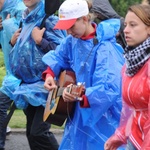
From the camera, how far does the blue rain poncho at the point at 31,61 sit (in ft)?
16.9

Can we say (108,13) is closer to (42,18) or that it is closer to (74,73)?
(42,18)

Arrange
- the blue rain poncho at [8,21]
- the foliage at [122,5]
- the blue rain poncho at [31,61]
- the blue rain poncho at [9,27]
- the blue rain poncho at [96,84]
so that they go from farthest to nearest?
the foliage at [122,5] → the blue rain poncho at [8,21] → the blue rain poncho at [9,27] → the blue rain poncho at [31,61] → the blue rain poncho at [96,84]

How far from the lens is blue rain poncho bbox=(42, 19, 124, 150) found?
4.05 m

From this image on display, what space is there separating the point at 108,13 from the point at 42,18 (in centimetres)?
76

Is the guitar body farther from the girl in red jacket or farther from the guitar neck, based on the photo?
the girl in red jacket

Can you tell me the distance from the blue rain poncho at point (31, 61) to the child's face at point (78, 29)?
3.06ft

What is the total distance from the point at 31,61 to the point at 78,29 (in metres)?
1.03

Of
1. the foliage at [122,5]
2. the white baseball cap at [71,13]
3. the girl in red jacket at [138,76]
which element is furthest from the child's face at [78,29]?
the foliage at [122,5]

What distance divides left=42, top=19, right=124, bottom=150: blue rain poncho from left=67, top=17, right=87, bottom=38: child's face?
0.10 m

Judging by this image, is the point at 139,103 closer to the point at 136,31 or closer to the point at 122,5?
the point at 136,31

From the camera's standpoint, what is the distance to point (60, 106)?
4441 mm

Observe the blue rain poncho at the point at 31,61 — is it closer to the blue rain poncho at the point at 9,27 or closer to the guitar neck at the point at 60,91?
the blue rain poncho at the point at 9,27

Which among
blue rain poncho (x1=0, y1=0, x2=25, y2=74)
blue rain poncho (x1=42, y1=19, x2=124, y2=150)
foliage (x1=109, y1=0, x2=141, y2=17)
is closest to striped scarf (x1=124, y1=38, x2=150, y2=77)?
blue rain poncho (x1=42, y1=19, x2=124, y2=150)

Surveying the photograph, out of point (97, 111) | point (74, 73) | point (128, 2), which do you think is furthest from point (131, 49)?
point (128, 2)
